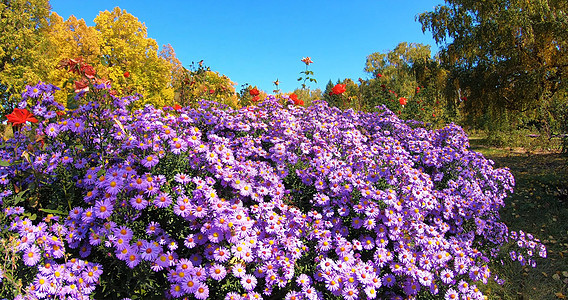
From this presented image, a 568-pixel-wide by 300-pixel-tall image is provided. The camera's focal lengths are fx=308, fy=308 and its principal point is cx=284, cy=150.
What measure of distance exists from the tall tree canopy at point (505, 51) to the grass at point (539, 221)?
70.0 inches

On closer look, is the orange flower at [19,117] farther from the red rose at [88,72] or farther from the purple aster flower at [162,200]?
the purple aster flower at [162,200]

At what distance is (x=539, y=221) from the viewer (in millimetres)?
5133

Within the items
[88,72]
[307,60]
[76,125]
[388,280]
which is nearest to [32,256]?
[76,125]

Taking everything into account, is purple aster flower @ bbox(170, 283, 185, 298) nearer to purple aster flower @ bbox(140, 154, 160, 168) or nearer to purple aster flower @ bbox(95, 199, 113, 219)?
purple aster flower @ bbox(95, 199, 113, 219)

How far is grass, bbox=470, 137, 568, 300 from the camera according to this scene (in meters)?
3.48

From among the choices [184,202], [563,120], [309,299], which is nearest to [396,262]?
[309,299]

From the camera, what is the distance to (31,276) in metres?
1.91

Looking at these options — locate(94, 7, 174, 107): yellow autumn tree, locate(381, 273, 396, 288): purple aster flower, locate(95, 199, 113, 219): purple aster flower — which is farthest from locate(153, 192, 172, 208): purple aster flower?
locate(94, 7, 174, 107): yellow autumn tree

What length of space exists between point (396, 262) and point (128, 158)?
2163 millimetres

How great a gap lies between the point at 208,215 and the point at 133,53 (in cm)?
1515

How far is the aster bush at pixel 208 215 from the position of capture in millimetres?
1914

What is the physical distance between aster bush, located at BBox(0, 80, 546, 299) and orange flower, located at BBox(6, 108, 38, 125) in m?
0.08

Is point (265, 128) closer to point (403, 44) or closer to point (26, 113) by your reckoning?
point (26, 113)


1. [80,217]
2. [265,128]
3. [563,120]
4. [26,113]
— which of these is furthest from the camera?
[563,120]
